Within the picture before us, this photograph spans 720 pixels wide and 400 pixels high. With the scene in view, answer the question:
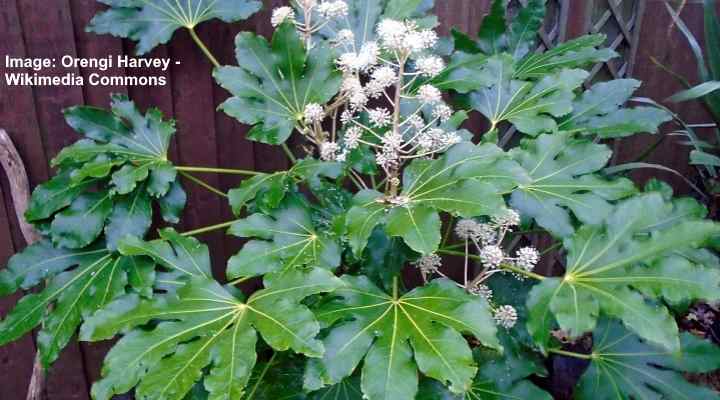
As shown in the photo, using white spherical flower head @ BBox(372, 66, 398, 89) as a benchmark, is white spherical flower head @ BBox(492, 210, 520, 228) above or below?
below

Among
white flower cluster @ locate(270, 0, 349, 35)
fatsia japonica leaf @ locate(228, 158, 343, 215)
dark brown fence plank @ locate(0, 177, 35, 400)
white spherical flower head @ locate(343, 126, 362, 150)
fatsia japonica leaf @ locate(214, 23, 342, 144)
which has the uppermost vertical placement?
white flower cluster @ locate(270, 0, 349, 35)

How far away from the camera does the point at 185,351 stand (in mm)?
1197

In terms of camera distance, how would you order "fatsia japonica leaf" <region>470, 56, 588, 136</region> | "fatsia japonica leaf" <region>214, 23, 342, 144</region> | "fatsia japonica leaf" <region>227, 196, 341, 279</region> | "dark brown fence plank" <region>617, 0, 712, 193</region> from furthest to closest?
1. "dark brown fence plank" <region>617, 0, 712, 193</region>
2. "fatsia japonica leaf" <region>470, 56, 588, 136</region>
3. "fatsia japonica leaf" <region>214, 23, 342, 144</region>
4. "fatsia japonica leaf" <region>227, 196, 341, 279</region>

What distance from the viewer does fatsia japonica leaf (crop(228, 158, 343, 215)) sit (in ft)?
4.86

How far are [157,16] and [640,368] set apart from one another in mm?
1727

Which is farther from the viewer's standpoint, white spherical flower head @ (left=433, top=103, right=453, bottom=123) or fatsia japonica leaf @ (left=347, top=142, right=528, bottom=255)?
white spherical flower head @ (left=433, top=103, right=453, bottom=123)

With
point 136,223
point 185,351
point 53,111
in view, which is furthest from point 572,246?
point 53,111

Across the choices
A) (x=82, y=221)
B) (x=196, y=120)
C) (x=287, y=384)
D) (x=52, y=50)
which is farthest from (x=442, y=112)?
(x=52, y=50)

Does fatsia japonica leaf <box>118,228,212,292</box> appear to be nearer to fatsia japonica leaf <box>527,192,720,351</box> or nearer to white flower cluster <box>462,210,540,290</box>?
white flower cluster <box>462,210,540,290</box>

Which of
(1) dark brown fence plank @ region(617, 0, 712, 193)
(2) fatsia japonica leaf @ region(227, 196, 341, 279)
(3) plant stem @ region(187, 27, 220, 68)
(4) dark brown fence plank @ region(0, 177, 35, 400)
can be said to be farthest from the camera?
(1) dark brown fence plank @ region(617, 0, 712, 193)

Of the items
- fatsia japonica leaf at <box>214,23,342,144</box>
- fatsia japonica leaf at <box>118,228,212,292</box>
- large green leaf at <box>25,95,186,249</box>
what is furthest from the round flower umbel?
large green leaf at <box>25,95,186,249</box>

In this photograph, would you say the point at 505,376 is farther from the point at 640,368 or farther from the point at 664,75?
the point at 664,75

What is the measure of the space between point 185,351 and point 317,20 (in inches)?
42.9

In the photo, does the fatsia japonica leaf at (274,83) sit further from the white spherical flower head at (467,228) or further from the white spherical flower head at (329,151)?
the white spherical flower head at (467,228)
